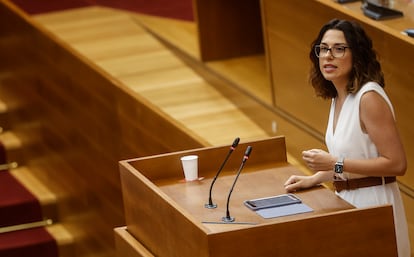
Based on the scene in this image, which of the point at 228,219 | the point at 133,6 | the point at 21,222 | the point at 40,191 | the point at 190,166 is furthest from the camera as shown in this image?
the point at 133,6

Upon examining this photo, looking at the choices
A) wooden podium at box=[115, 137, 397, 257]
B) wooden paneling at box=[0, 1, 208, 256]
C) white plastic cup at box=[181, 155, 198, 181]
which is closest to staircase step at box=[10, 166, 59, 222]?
wooden paneling at box=[0, 1, 208, 256]

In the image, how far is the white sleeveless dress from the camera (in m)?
1.51

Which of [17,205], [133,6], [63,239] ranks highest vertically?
[133,6]

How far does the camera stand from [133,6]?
3.27 m

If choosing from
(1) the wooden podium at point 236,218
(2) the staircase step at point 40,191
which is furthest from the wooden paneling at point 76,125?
(1) the wooden podium at point 236,218

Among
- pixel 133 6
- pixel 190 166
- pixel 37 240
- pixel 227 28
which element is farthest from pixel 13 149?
pixel 190 166

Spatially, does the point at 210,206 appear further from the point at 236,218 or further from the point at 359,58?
the point at 359,58

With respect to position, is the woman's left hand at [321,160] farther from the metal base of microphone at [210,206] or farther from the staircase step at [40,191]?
the staircase step at [40,191]

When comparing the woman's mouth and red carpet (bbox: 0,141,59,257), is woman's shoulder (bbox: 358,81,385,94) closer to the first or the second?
the woman's mouth

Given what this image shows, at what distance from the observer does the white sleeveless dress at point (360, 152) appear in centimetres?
151

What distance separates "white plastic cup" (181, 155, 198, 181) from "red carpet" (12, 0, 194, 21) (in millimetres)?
1476

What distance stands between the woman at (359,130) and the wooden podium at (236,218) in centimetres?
5

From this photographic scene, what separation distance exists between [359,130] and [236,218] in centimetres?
20

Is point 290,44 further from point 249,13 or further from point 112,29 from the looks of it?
point 112,29
